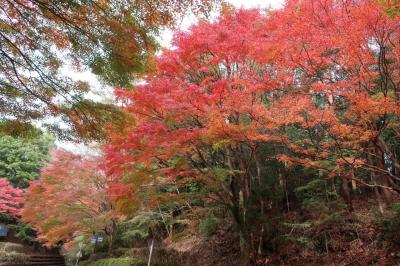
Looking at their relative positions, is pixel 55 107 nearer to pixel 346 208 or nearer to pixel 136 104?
pixel 136 104

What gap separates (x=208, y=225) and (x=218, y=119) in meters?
6.46

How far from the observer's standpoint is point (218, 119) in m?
7.32

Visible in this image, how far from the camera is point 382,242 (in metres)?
8.61

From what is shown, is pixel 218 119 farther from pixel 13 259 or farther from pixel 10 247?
pixel 10 247

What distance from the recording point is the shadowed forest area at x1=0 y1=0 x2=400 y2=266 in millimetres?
4766

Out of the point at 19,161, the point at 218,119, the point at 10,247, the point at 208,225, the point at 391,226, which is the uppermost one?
the point at 19,161

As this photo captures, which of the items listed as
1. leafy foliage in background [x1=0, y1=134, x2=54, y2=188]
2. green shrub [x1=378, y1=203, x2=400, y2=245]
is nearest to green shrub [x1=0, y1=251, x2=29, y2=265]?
leafy foliage in background [x1=0, y1=134, x2=54, y2=188]

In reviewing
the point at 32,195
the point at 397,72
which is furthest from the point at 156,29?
the point at 32,195

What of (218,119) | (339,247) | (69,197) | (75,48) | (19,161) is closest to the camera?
(75,48)

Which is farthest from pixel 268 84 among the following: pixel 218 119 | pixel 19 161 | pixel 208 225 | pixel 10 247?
pixel 19 161

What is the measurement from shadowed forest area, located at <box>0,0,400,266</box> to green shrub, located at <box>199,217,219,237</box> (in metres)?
0.08

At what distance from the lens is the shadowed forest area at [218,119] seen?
15.6 feet

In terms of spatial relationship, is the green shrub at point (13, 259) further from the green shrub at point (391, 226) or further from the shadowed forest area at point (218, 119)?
the green shrub at point (391, 226)

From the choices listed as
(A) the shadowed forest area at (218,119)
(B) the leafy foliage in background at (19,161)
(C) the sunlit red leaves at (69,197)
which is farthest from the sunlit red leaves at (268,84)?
(B) the leafy foliage in background at (19,161)
